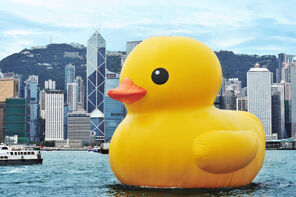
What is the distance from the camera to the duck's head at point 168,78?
19.6m

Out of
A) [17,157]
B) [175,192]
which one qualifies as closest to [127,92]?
[175,192]

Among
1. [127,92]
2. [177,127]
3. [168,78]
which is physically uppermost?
[168,78]

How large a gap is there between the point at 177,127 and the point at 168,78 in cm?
177

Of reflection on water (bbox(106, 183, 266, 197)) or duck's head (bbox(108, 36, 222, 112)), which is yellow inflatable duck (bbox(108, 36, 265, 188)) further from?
reflection on water (bbox(106, 183, 266, 197))

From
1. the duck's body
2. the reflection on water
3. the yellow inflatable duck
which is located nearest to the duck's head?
the yellow inflatable duck

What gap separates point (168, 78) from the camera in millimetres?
19562

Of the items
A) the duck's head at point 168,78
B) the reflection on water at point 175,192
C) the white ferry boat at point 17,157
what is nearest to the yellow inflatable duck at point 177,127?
the duck's head at point 168,78

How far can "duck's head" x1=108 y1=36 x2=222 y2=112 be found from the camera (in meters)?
19.6

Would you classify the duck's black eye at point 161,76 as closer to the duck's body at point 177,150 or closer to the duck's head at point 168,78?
the duck's head at point 168,78

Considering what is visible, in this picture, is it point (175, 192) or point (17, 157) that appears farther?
point (17, 157)

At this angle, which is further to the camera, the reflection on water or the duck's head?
the duck's head

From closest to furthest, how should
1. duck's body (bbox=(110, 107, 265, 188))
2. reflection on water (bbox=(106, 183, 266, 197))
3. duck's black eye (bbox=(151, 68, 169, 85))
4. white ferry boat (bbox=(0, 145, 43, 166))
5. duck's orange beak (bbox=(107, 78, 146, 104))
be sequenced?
duck's body (bbox=(110, 107, 265, 188)) < reflection on water (bbox=(106, 183, 266, 197)) < duck's orange beak (bbox=(107, 78, 146, 104)) < duck's black eye (bbox=(151, 68, 169, 85)) < white ferry boat (bbox=(0, 145, 43, 166))

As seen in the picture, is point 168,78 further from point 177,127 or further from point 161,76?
point 177,127

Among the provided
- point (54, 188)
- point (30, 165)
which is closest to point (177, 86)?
point (54, 188)
